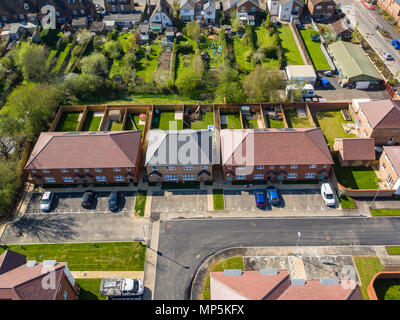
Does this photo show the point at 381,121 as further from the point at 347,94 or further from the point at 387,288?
the point at 387,288

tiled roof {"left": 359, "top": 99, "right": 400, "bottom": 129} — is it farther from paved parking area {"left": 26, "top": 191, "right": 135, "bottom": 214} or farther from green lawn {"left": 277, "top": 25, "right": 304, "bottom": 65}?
paved parking area {"left": 26, "top": 191, "right": 135, "bottom": 214}

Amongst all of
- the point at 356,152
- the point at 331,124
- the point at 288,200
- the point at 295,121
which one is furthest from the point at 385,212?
the point at 295,121

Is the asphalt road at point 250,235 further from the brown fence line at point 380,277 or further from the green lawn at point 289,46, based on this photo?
the green lawn at point 289,46

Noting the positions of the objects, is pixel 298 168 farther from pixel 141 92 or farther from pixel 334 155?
pixel 141 92

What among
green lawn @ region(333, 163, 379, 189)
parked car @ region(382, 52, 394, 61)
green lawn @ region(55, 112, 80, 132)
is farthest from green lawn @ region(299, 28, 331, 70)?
green lawn @ region(55, 112, 80, 132)

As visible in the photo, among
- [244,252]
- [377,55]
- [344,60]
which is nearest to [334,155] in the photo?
[244,252]

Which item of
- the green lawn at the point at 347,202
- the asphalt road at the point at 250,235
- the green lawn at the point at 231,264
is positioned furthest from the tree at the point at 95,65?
the green lawn at the point at 347,202
